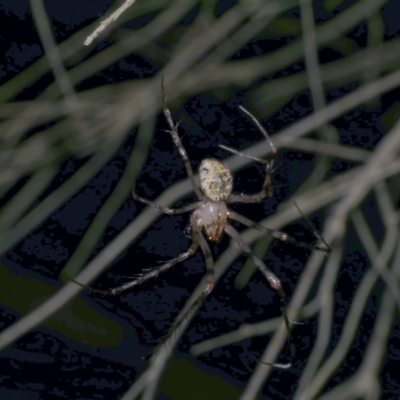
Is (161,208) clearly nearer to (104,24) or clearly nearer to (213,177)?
(213,177)

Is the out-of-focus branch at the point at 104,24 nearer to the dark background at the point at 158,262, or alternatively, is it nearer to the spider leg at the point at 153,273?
the dark background at the point at 158,262

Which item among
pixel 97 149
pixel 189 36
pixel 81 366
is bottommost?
pixel 81 366

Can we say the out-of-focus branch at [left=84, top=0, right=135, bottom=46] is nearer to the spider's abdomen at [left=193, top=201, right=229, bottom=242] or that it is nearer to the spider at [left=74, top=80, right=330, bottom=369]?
the spider at [left=74, top=80, right=330, bottom=369]

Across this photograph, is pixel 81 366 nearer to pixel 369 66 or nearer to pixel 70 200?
pixel 70 200

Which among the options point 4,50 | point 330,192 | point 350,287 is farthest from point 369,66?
point 4,50

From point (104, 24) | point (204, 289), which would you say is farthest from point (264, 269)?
point (104, 24)

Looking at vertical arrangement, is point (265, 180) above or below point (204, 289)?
above

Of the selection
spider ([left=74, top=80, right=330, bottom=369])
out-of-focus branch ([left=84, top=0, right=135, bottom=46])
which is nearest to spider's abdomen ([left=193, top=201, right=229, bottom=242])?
spider ([left=74, top=80, right=330, bottom=369])
